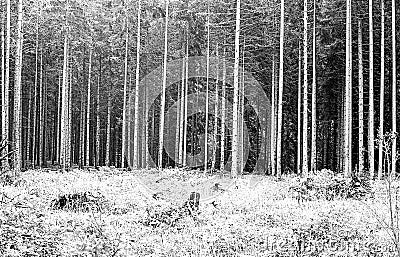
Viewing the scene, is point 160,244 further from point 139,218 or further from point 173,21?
point 173,21

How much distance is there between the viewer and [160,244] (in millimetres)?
9078

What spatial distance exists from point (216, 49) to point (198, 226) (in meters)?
21.7

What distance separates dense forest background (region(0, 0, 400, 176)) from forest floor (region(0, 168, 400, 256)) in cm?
1034

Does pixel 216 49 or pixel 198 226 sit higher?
pixel 216 49

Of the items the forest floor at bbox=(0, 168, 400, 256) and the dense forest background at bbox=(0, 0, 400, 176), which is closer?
the forest floor at bbox=(0, 168, 400, 256)

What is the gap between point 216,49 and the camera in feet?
102

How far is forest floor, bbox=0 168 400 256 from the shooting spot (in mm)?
8078

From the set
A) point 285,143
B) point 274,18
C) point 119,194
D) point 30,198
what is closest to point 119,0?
point 274,18

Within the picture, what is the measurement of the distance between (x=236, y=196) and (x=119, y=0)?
987 inches

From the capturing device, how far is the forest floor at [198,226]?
8078 mm

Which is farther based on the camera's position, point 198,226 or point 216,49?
point 216,49

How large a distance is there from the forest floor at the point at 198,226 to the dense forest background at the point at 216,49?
33.9 feet

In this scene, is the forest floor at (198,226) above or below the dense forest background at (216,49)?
below

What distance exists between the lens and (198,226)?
35.6ft
